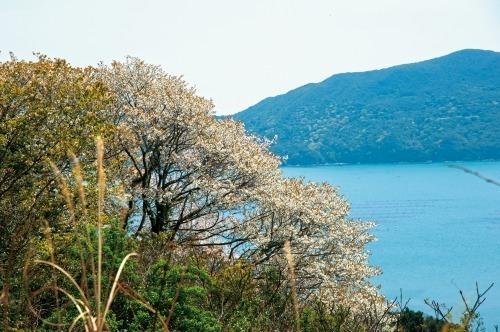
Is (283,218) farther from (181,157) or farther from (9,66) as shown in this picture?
(9,66)

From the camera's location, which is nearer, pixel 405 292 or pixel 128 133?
pixel 128 133

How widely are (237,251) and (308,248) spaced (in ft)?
16.5

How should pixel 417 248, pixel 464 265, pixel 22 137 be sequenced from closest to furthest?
pixel 22 137 → pixel 464 265 → pixel 417 248

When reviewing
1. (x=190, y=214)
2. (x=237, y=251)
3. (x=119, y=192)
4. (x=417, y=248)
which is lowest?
(x=417, y=248)

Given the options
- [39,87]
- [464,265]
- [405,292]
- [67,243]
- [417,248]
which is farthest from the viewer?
[417,248]

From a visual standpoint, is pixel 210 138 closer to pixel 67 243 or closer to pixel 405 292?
pixel 67 243

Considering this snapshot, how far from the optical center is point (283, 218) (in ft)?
104

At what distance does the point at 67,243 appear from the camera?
16281mm

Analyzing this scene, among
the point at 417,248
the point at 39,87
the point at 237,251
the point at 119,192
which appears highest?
the point at 39,87

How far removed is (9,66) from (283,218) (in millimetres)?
15137

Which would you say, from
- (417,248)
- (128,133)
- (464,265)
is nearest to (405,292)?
(464,265)

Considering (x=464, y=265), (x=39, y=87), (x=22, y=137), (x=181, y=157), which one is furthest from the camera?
(x=464, y=265)

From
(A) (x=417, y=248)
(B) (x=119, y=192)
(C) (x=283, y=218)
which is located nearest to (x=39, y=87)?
(B) (x=119, y=192)

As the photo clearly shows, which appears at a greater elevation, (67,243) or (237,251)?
(67,243)
